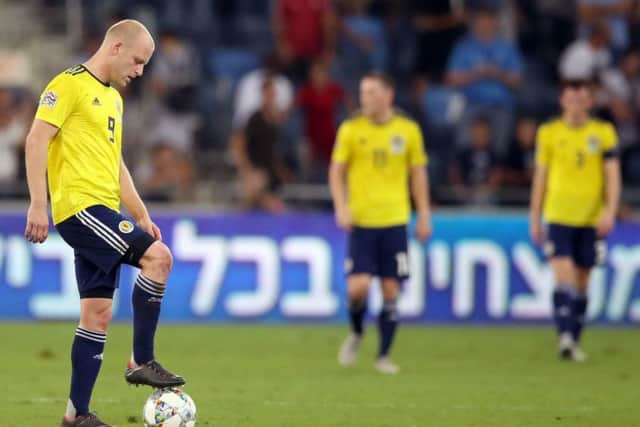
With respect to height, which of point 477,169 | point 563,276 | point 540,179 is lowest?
point 563,276

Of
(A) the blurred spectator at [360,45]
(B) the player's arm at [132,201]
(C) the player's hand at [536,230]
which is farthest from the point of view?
(A) the blurred spectator at [360,45]

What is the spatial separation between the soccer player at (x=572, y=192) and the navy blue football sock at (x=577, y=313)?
0.4 inches

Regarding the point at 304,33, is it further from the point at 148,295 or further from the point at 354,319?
the point at 148,295

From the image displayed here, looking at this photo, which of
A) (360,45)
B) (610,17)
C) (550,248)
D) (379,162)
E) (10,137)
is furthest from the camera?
(610,17)

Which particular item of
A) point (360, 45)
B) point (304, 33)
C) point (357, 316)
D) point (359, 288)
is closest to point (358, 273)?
point (359, 288)

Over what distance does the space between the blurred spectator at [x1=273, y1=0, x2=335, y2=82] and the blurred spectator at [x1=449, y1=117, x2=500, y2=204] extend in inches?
90.6

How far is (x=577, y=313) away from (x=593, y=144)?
148 cm

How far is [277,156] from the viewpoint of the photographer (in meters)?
16.5

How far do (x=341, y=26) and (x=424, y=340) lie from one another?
5.76 meters

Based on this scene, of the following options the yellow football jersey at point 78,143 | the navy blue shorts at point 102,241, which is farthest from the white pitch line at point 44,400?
the yellow football jersey at point 78,143

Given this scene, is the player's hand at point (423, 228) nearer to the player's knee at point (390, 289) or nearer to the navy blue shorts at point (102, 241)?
the player's knee at point (390, 289)

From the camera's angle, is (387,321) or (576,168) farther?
(576,168)

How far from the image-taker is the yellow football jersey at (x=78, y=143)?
7504mm

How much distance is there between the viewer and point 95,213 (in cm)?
754
